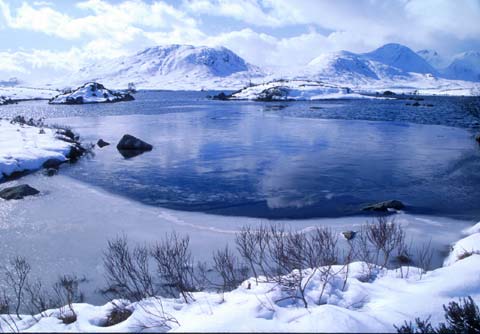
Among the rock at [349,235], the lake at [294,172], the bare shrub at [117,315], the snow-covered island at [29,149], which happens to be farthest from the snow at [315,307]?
the snow-covered island at [29,149]

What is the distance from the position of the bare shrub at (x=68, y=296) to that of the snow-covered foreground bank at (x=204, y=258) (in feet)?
0.57

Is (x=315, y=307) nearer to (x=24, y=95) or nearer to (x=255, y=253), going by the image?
(x=255, y=253)

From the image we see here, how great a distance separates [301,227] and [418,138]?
26.4 metres

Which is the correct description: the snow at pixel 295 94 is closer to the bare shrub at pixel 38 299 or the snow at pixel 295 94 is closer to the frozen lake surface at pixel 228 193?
the frozen lake surface at pixel 228 193

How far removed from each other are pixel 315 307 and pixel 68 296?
483 cm

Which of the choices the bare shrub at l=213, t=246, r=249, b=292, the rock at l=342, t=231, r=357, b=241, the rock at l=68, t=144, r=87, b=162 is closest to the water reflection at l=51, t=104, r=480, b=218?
the rock at l=68, t=144, r=87, b=162

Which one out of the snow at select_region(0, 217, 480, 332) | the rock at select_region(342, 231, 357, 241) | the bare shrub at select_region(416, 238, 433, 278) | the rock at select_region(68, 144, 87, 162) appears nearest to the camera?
the snow at select_region(0, 217, 480, 332)

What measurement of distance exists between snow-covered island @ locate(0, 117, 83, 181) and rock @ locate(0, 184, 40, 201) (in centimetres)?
423

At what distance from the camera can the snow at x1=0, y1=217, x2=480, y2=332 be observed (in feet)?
17.3

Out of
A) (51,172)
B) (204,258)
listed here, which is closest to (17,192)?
(51,172)

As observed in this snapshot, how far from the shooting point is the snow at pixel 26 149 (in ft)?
69.5

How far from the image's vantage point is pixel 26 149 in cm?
2409

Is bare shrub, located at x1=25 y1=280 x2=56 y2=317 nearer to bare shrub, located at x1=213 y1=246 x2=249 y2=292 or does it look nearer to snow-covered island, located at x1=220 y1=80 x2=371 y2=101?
bare shrub, located at x1=213 y1=246 x2=249 y2=292

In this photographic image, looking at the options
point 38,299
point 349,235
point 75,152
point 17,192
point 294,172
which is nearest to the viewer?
point 38,299
